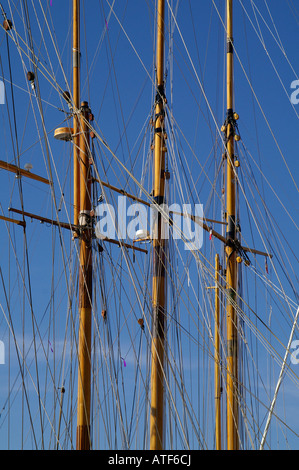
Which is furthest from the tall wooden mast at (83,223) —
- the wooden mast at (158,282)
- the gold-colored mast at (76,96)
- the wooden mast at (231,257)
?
the wooden mast at (231,257)

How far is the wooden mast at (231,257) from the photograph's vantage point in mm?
Result: 29797

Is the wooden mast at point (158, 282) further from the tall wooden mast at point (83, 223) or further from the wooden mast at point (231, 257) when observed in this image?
the wooden mast at point (231, 257)

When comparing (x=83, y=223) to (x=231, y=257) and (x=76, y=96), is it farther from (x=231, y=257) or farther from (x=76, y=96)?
(x=231, y=257)

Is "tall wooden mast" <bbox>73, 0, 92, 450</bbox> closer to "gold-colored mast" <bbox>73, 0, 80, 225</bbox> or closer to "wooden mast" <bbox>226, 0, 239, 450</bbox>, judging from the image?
"gold-colored mast" <bbox>73, 0, 80, 225</bbox>

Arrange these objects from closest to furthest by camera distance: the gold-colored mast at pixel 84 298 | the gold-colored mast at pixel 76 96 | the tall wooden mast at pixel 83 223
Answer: the gold-colored mast at pixel 84 298
the tall wooden mast at pixel 83 223
the gold-colored mast at pixel 76 96

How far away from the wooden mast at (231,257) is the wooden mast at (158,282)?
114 inches

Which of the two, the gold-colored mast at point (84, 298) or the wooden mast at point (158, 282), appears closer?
the gold-colored mast at point (84, 298)

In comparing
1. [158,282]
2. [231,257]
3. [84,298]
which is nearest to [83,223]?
[84,298]

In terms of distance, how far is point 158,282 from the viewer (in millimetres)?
25859

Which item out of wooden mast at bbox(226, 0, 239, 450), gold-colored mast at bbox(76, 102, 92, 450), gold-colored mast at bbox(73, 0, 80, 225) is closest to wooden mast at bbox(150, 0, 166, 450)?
gold-colored mast at bbox(76, 102, 92, 450)

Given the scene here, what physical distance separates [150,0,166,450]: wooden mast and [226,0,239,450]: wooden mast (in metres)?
2.89

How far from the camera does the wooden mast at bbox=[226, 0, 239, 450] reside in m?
29.8
